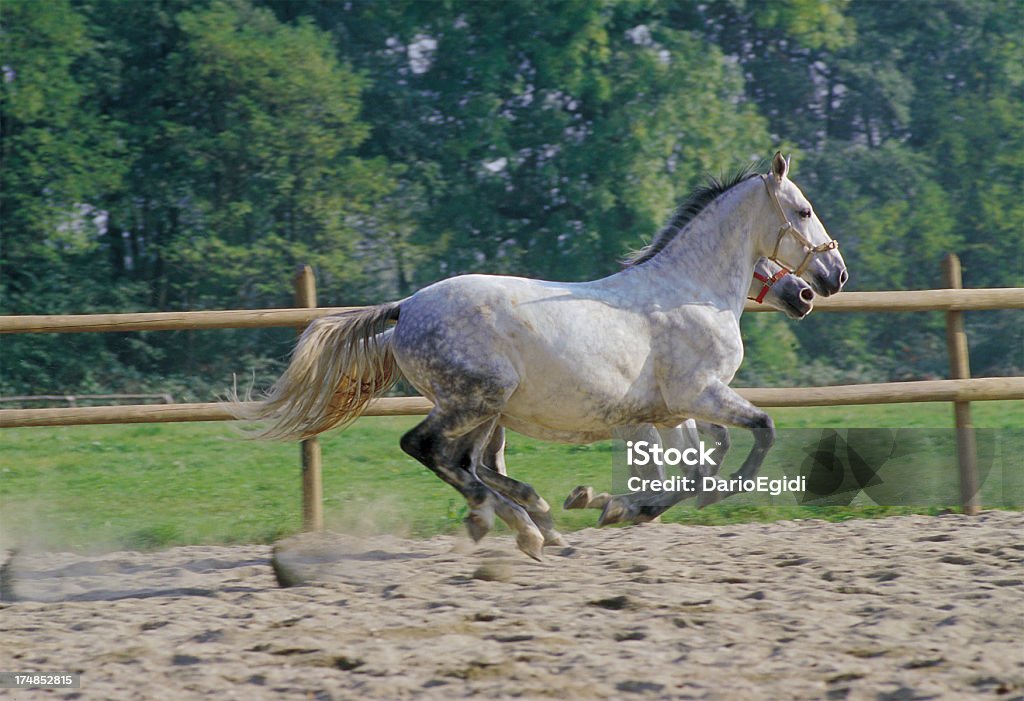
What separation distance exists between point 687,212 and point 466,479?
1.63 m

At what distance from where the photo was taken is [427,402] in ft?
19.6

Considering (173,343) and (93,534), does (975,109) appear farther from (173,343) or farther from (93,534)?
(93,534)

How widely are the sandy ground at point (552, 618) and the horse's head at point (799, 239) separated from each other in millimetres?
1235

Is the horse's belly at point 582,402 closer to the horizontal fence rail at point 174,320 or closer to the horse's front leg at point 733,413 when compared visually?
the horse's front leg at point 733,413

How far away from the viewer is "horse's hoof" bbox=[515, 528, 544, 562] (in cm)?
476

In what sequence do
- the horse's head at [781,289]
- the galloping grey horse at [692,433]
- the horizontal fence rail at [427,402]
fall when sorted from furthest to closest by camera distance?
the horizontal fence rail at [427,402] → the horse's head at [781,289] → the galloping grey horse at [692,433]

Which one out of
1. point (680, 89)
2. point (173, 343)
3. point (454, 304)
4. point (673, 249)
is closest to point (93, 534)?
point (454, 304)

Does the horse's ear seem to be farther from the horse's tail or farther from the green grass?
the green grass

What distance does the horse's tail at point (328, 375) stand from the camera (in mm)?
4953

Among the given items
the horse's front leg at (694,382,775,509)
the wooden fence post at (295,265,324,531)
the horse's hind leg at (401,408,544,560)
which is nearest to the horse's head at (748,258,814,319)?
the horse's front leg at (694,382,775,509)

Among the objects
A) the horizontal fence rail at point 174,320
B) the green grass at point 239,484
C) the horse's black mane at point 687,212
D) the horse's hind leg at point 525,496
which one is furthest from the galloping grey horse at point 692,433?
the green grass at point 239,484

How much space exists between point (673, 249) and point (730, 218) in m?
0.30

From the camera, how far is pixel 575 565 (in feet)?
16.1

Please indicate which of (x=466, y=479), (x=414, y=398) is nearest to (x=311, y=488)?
(x=414, y=398)
